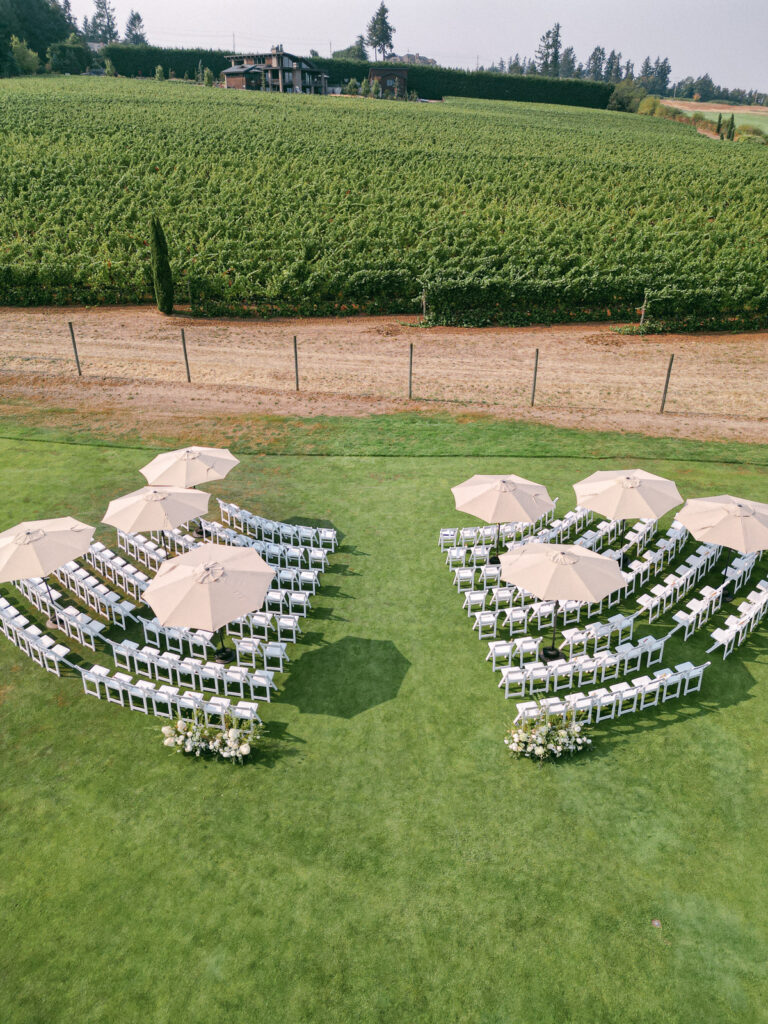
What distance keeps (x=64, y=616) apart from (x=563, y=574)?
30.5 ft

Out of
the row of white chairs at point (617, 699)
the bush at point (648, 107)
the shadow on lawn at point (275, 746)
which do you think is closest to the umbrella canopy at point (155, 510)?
the shadow on lawn at point (275, 746)

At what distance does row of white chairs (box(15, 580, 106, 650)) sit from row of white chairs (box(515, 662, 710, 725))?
7997mm

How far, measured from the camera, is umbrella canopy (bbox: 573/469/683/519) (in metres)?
14.2

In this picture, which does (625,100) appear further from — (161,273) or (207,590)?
(207,590)

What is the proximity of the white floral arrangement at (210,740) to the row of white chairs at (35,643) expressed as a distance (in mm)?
2775

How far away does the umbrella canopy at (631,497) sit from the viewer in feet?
46.5

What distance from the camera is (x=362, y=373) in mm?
30406

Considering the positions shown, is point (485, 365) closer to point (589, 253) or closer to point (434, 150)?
point (589, 253)

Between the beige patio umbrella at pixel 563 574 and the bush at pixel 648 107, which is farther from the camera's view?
the bush at pixel 648 107

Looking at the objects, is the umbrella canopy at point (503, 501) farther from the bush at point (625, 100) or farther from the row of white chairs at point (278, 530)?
the bush at point (625, 100)

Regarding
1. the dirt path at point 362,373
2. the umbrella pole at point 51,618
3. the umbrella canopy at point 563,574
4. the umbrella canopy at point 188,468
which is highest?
the umbrella canopy at point 563,574

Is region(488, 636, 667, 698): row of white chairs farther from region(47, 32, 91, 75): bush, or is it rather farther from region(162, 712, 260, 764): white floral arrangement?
region(47, 32, 91, 75): bush

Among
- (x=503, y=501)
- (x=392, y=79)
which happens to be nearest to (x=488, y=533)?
(x=503, y=501)

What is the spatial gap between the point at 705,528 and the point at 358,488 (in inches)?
359
